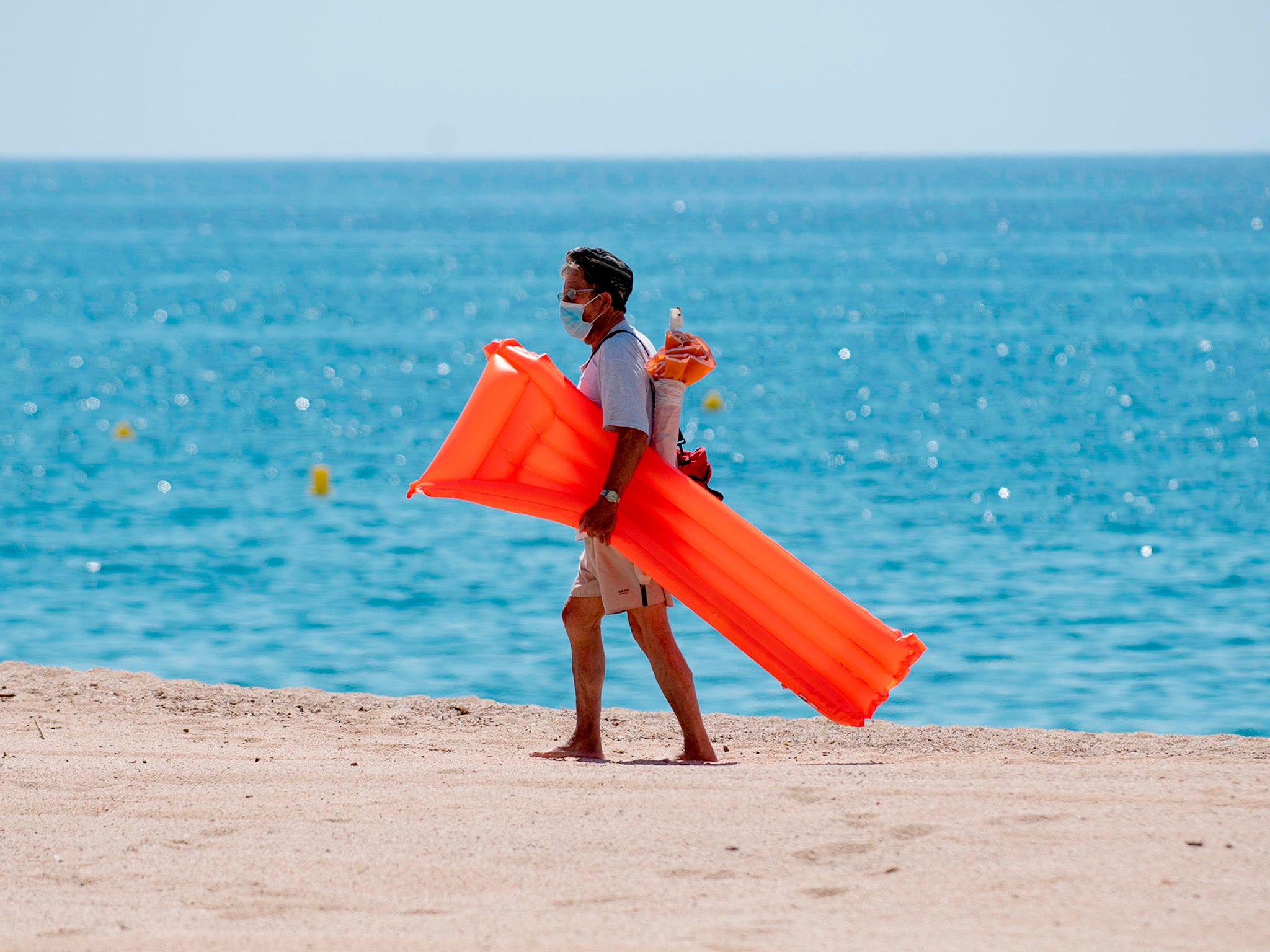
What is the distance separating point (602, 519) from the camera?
16.5 ft

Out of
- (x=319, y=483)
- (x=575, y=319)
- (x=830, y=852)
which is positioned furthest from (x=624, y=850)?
(x=319, y=483)

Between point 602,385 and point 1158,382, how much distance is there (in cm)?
2282

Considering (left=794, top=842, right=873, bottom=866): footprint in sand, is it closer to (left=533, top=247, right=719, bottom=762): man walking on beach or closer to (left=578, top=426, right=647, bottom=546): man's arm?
(left=533, top=247, right=719, bottom=762): man walking on beach

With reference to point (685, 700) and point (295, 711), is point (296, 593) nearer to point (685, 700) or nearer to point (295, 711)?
point (295, 711)

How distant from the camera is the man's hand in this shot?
16.5 feet

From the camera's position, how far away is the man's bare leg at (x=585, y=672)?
5371 mm

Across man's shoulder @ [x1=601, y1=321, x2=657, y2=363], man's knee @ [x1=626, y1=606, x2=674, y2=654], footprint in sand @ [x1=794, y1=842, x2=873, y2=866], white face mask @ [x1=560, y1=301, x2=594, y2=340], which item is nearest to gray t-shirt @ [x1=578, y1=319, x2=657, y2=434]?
man's shoulder @ [x1=601, y1=321, x2=657, y2=363]

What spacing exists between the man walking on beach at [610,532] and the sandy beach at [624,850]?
25 centimetres

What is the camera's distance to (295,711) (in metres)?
6.80

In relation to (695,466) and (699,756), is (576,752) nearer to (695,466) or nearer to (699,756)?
(699,756)

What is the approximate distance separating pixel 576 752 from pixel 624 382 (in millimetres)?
1460

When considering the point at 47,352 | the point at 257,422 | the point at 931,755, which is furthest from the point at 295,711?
the point at 47,352

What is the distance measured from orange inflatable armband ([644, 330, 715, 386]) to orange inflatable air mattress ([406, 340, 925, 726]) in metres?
0.30

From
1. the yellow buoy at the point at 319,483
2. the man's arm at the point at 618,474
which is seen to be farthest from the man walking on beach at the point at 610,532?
the yellow buoy at the point at 319,483
